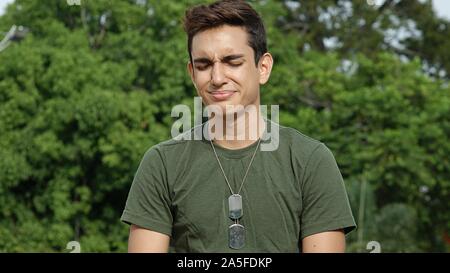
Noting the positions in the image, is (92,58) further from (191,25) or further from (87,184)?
(191,25)

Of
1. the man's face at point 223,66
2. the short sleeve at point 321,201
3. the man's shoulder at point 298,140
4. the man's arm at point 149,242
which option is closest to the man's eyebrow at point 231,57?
the man's face at point 223,66

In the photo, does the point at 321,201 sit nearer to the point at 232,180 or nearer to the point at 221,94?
the point at 232,180

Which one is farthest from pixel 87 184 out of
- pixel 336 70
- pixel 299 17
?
pixel 299 17

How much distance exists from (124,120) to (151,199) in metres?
19.8

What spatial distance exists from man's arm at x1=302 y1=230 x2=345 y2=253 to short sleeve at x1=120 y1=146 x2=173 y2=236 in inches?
16.6

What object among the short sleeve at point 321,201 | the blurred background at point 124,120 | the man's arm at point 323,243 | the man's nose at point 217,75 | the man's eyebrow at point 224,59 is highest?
the blurred background at point 124,120

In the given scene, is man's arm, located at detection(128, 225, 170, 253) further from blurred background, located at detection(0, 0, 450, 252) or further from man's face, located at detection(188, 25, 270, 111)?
blurred background, located at detection(0, 0, 450, 252)

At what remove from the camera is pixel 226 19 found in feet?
9.57

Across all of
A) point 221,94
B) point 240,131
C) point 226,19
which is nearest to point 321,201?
point 240,131

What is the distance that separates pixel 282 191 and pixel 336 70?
23.9 m

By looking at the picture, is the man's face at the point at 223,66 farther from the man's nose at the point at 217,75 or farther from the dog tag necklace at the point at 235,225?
the dog tag necklace at the point at 235,225

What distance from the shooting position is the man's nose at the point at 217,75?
286cm

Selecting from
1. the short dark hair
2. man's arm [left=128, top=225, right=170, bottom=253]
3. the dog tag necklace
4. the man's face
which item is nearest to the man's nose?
the man's face
